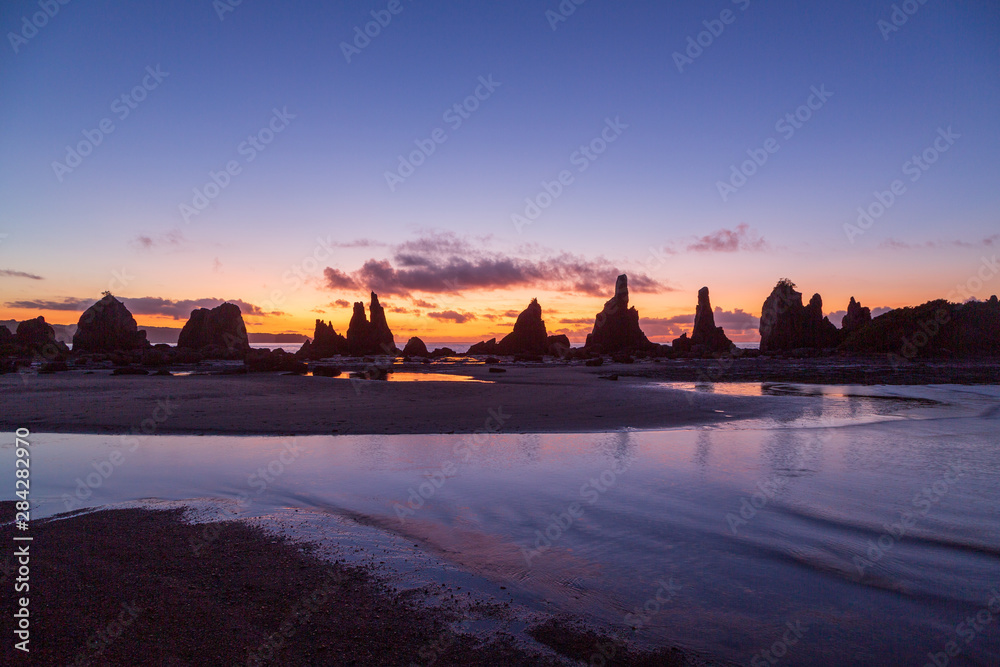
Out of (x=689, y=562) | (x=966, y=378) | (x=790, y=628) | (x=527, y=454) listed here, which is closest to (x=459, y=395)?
(x=527, y=454)

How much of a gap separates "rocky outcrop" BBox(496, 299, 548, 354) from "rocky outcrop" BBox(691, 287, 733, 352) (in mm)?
29711

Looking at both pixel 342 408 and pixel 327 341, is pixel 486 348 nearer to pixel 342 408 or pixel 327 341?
pixel 327 341

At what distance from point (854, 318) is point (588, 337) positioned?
4934cm

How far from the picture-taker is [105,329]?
67375 mm

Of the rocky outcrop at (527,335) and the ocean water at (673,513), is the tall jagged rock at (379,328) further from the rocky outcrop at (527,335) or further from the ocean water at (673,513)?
the ocean water at (673,513)

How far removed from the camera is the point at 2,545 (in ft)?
19.2

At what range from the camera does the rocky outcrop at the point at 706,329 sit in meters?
95.9

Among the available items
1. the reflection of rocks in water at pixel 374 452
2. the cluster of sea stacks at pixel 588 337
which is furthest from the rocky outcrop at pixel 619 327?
the reflection of rocks in water at pixel 374 452

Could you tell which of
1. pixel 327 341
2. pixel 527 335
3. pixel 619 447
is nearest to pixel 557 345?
pixel 527 335

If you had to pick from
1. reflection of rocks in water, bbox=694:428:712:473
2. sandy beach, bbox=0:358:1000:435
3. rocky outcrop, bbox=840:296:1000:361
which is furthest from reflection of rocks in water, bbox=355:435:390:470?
rocky outcrop, bbox=840:296:1000:361

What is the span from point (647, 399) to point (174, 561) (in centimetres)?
1988

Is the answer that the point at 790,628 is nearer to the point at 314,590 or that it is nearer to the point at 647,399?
the point at 314,590

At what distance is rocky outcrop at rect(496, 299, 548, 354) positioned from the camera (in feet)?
309

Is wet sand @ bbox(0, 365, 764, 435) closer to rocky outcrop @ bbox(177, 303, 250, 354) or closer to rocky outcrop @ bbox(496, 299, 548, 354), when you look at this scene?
rocky outcrop @ bbox(177, 303, 250, 354)
